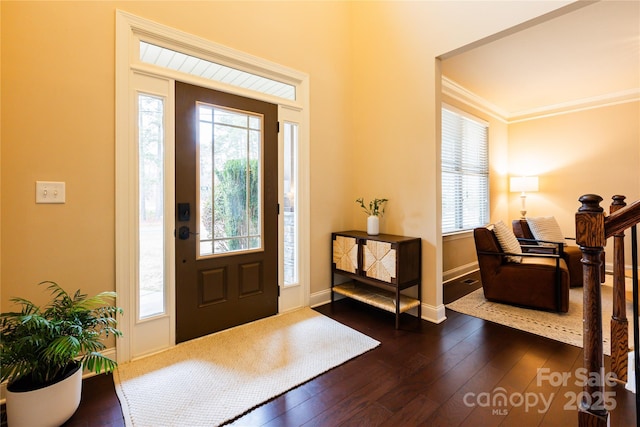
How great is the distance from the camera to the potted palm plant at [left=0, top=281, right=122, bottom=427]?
1438mm

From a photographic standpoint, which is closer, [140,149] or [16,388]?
[16,388]

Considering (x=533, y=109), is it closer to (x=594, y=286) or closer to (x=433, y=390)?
(x=594, y=286)

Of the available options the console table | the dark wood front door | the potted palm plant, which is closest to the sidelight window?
the dark wood front door

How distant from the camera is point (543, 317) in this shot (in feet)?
9.37

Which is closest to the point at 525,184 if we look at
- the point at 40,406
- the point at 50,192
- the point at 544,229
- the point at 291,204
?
the point at 544,229

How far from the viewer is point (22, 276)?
1.77 metres

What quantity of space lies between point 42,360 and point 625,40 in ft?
18.9

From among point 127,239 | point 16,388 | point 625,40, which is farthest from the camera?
point 625,40

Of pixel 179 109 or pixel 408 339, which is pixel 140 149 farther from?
pixel 408 339

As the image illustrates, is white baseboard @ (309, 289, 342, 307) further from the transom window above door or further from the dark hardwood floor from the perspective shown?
the transom window above door

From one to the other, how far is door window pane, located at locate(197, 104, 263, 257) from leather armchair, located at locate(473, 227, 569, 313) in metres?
2.59

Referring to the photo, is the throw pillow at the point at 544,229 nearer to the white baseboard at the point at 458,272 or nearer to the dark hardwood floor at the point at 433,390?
the white baseboard at the point at 458,272

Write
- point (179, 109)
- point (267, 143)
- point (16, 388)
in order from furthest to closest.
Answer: point (267, 143)
point (179, 109)
point (16, 388)

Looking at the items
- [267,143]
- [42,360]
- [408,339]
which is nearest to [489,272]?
[408,339]
